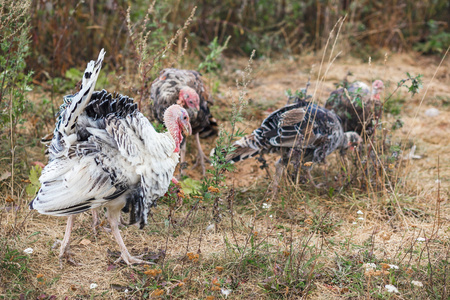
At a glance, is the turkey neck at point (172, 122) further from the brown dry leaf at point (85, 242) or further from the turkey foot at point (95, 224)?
the brown dry leaf at point (85, 242)

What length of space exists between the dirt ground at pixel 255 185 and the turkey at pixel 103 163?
47 centimetres

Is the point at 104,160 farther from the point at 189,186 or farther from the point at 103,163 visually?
the point at 189,186

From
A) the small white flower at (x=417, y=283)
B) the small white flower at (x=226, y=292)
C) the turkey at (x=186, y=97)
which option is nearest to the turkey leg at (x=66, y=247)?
the small white flower at (x=226, y=292)

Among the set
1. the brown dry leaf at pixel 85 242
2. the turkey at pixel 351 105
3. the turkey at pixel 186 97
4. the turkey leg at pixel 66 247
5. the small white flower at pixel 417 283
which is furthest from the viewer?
the turkey at pixel 351 105

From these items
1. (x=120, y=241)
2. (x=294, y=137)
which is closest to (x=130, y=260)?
(x=120, y=241)

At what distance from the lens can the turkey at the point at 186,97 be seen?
4.76m

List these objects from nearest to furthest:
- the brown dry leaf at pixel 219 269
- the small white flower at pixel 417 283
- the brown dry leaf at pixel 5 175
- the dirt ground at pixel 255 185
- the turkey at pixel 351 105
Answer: the small white flower at pixel 417 283 < the brown dry leaf at pixel 219 269 < the dirt ground at pixel 255 185 < the brown dry leaf at pixel 5 175 < the turkey at pixel 351 105

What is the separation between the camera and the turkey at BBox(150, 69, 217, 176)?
4.76 meters

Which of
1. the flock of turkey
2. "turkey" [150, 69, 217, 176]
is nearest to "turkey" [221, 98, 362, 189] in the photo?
"turkey" [150, 69, 217, 176]

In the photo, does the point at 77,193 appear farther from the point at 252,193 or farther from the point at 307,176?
the point at 307,176

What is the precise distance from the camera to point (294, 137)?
423 cm

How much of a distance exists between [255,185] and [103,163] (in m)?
2.03

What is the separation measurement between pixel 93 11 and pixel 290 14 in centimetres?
368

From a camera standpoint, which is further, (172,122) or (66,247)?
(172,122)
